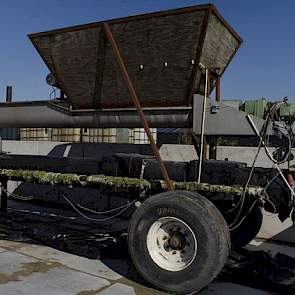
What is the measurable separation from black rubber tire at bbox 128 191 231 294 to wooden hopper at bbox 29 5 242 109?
1.69 metres

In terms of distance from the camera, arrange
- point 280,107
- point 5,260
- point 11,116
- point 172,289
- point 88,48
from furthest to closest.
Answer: point 11,116, point 88,48, point 5,260, point 280,107, point 172,289

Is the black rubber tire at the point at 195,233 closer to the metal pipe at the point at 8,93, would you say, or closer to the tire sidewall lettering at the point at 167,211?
the tire sidewall lettering at the point at 167,211

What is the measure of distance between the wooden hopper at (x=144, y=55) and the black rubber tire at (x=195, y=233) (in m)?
1.69

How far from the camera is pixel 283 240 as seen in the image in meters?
7.25

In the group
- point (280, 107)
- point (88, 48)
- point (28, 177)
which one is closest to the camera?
point (280, 107)

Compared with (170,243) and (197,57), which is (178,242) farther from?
(197,57)

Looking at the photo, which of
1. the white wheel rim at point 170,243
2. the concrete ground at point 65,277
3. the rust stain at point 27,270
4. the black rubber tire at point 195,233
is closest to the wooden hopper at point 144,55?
the black rubber tire at point 195,233

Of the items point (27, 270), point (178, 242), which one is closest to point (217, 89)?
point (178, 242)

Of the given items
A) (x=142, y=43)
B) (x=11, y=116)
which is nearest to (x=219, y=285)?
(x=142, y=43)

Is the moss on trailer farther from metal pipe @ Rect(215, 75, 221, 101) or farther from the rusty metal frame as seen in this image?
metal pipe @ Rect(215, 75, 221, 101)

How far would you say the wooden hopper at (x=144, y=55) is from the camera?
515 centimetres

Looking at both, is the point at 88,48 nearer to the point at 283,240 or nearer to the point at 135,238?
the point at 135,238

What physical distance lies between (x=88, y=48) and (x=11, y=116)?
2118mm

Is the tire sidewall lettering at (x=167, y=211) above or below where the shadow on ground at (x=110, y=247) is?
above
